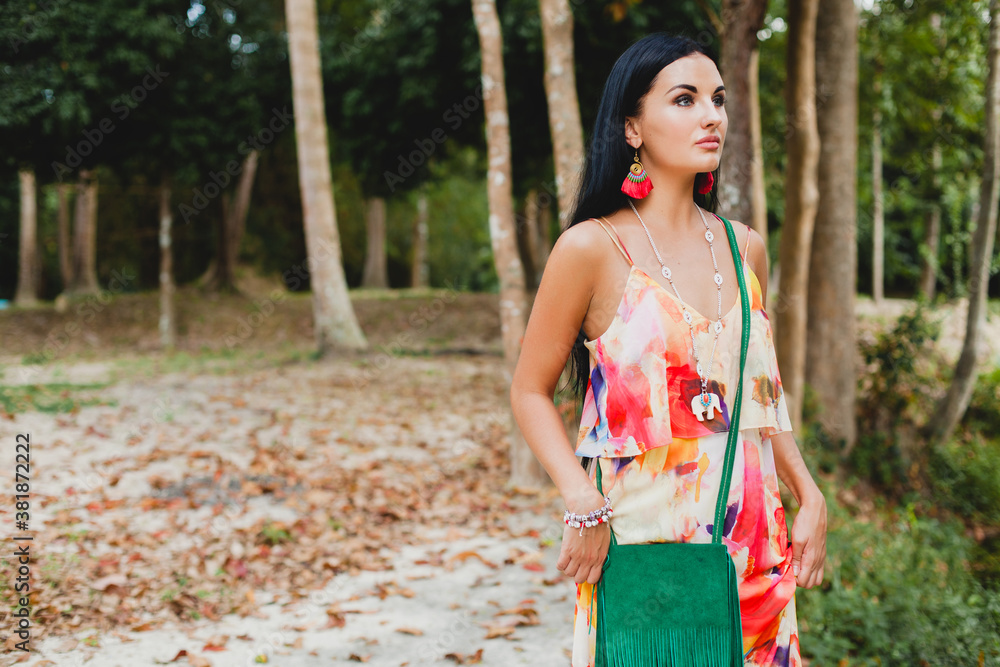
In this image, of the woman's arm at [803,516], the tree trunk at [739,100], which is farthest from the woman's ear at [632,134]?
the tree trunk at [739,100]

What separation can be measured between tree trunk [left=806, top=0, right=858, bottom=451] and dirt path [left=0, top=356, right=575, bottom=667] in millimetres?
3869

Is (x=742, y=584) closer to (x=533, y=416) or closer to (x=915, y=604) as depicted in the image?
(x=533, y=416)

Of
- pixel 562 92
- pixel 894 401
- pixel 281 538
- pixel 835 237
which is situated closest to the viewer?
pixel 281 538

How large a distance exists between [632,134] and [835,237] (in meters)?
7.38

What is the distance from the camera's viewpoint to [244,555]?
4.79 m

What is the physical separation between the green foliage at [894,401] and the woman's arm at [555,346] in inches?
306

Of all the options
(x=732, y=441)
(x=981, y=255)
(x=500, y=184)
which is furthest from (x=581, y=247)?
(x=981, y=255)

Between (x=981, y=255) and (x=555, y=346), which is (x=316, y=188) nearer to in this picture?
(x=981, y=255)

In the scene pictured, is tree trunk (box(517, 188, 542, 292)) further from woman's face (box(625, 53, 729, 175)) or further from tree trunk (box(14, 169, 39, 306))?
woman's face (box(625, 53, 729, 175))

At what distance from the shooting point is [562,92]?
5672 millimetres

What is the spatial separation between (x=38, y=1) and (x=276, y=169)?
1293cm

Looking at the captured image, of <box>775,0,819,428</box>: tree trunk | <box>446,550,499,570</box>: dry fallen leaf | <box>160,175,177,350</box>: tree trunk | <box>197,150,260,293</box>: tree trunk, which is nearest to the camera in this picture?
<box>446,550,499,570</box>: dry fallen leaf

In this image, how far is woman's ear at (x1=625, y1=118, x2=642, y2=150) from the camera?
5.77 feet

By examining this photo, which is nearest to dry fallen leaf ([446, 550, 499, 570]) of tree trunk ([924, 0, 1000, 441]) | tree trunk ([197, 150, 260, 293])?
tree trunk ([924, 0, 1000, 441])
